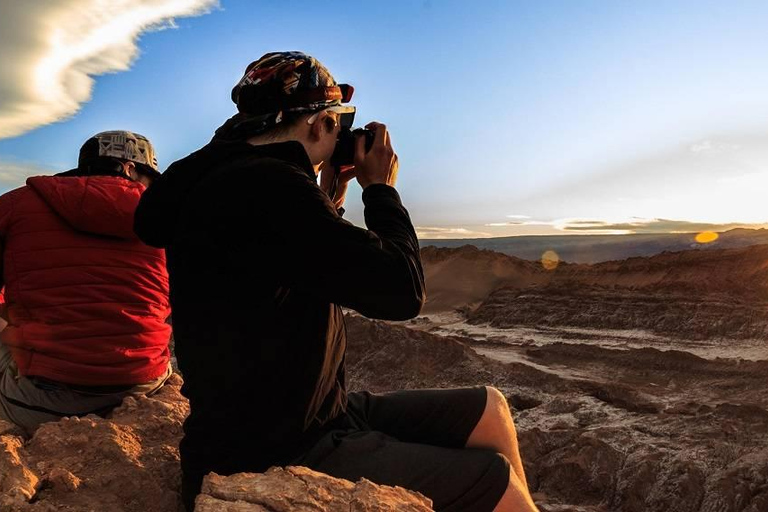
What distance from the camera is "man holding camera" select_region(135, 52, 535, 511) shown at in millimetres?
1367

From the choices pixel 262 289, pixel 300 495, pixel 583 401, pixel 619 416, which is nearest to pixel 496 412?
pixel 300 495

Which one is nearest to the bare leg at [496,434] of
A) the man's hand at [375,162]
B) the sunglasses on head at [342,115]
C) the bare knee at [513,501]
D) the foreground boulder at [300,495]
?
the bare knee at [513,501]

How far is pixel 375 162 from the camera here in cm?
171

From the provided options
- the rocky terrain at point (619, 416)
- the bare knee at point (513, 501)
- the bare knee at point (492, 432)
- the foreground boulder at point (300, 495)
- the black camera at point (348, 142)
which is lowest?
the rocky terrain at point (619, 416)

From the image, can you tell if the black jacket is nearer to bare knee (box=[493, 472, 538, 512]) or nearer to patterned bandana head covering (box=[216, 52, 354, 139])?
patterned bandana head covering (box=[216, 52, 354, 139])

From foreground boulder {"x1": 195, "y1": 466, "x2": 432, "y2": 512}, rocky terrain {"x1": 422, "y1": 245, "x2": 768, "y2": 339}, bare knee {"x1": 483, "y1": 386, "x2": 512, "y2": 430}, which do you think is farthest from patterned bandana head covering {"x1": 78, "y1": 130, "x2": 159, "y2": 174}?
rocky terrain {"x1": 422, "y1": 245, "x2": 768, "y2": 339}

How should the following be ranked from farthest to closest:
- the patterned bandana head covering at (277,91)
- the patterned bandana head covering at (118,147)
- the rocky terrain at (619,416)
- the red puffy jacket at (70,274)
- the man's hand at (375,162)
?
the rocky terrain at (619,416)
the patterned bandana head covering at (118,147)
the red puffy jacket at (70,274)
the man's hand at (375,162)
the patterned bandana head covering at (277,91)

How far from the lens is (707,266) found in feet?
43.4

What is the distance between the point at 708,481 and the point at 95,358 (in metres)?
3.57

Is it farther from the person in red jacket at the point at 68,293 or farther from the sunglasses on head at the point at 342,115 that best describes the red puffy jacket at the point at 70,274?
the sunglasses on head at the point at 342,115

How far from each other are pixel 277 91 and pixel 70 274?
3.72ft

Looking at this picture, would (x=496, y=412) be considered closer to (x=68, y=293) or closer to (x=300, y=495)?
(x=300, y=495)

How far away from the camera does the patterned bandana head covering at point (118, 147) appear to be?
248 cm

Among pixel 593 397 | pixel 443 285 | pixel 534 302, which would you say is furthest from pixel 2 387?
pixel 443 285
